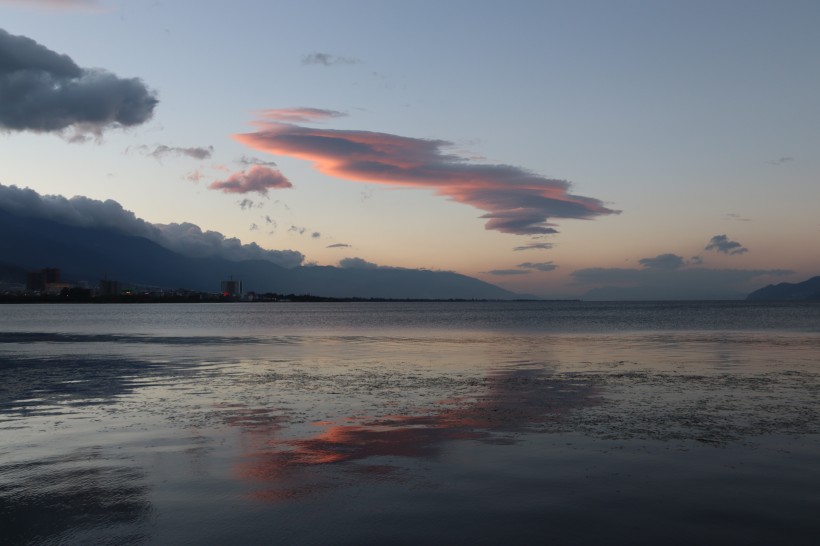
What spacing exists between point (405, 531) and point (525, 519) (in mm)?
2354

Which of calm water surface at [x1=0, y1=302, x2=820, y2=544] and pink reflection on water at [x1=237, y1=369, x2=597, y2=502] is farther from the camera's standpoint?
pink reflection on water at [x1=237, y1=369, x2=597, y2=502]

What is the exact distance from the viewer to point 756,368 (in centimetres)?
3881

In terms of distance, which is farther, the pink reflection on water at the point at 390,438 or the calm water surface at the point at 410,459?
the pink reflection on water at the point at 390,438

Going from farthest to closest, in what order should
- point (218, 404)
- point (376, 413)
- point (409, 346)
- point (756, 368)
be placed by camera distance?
point (409, 346) < point (756, 368) < point (218, 404) < point (376, 413)

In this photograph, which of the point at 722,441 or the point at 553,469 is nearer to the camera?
the point at 553,469

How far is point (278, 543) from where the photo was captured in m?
11.2

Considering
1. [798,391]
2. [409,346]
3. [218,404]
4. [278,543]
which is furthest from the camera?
[409,346]

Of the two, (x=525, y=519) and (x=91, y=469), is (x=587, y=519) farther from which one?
(x=91, y=469)

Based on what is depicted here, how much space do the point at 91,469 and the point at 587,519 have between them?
1167 centimetres

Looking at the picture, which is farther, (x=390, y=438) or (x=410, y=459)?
(x=390, y=438)

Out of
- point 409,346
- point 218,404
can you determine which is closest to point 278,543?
point 218,404

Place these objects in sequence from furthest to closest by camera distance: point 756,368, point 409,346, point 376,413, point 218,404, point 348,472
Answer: point 409,346, point 756,368, point 218,404, point 376,413, point 348,472

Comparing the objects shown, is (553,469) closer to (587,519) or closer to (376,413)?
(587,519)

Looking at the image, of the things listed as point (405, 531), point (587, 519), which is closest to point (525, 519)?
point (587, 519)
